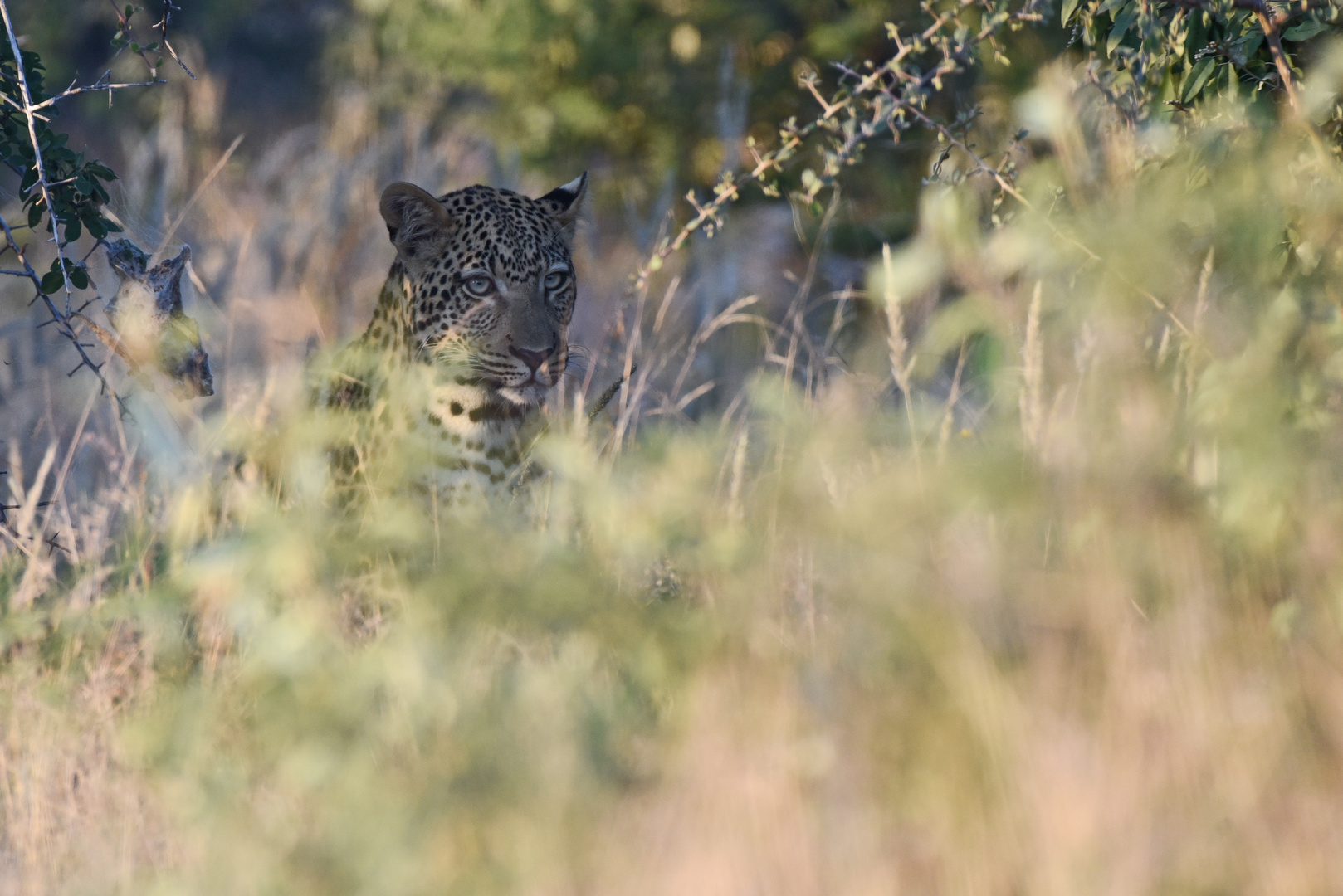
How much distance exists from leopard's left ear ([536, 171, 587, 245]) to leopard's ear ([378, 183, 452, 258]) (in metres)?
0.53

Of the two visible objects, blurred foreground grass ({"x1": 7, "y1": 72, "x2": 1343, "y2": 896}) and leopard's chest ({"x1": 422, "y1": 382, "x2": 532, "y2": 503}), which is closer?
blurred foreground grass ({"x1": 7, "y1": 72, "x2": 1343, "y2": 896})

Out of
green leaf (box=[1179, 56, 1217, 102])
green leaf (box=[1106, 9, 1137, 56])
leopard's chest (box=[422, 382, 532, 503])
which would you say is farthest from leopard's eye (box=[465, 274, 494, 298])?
green leaf (box=[1179, 56, 1217, 102])

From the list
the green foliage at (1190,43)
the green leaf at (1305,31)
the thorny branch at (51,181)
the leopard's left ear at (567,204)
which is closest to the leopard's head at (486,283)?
the leopard's left ear at (567,204)

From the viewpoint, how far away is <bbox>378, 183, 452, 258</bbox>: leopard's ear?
4684 mm

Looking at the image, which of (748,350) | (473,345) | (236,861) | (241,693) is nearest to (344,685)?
(236,861)

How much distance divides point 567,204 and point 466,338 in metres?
0.97

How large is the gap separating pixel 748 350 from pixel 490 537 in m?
6.80

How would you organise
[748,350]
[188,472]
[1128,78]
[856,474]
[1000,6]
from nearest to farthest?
1. [856,474]
2. [1000,6]
3. [1128,78]
4. [188,472]
5. [748,350]

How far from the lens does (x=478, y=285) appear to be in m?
4.78

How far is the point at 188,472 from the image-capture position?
4574 millimetres

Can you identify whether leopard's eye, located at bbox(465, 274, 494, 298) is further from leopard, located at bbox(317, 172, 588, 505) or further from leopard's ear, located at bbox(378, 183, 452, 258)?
leopard's ear, located at bbox(378, 183, 452, 258)

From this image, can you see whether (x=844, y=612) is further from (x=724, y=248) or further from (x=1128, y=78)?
(x=724, y=248)

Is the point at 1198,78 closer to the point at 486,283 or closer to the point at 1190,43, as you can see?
the point at 1190,43

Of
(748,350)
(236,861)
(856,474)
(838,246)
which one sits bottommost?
(236,861)
